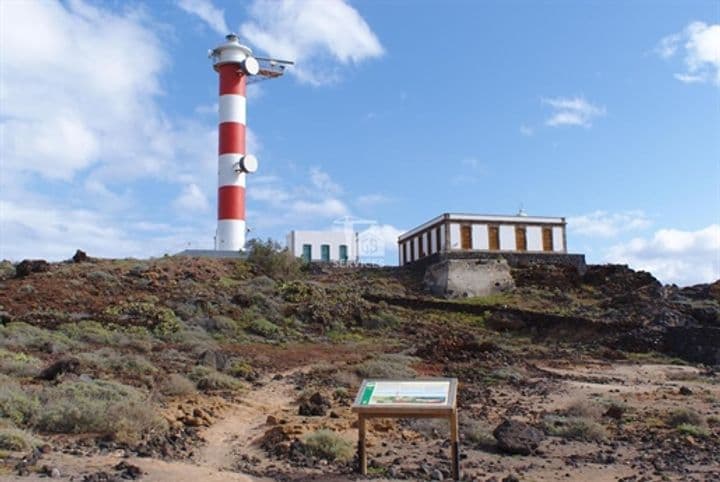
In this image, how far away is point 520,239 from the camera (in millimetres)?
37812

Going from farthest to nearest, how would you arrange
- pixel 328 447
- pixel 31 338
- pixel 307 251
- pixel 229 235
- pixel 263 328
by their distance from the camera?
pixel 307 251 < pixel 229 235 < pixel 263 328 < pixel 31 338 < pixel 328 447

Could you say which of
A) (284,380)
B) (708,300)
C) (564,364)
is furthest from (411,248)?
(284,380)

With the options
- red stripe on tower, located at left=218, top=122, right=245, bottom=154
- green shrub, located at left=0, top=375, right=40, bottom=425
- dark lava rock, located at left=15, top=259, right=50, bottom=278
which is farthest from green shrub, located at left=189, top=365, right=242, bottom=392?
red stripe on tower, located at left=218, top=122, right=245, bottom=154

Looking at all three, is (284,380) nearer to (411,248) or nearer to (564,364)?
(564,364)

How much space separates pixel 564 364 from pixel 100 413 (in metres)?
13.7

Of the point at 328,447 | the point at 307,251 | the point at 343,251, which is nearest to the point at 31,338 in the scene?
the point at 328,447

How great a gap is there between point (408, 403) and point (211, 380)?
6078 mm

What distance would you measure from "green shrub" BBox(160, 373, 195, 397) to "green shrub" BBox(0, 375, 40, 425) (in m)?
2.37

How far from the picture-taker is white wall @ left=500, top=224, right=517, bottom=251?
1478 inches

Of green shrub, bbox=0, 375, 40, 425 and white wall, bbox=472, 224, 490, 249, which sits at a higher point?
white wall, bbox=472, 224, 490, 249

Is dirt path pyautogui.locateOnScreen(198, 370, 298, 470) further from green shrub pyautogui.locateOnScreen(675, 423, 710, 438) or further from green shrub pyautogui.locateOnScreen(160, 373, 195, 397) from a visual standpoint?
green shrub pyautogui.locateOnScreen(675, 423, 710, 438)

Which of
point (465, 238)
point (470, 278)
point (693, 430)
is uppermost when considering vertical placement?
point (465, 238)

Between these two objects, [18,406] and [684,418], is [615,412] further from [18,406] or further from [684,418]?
[18,406]

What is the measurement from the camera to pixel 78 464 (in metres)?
6.74
